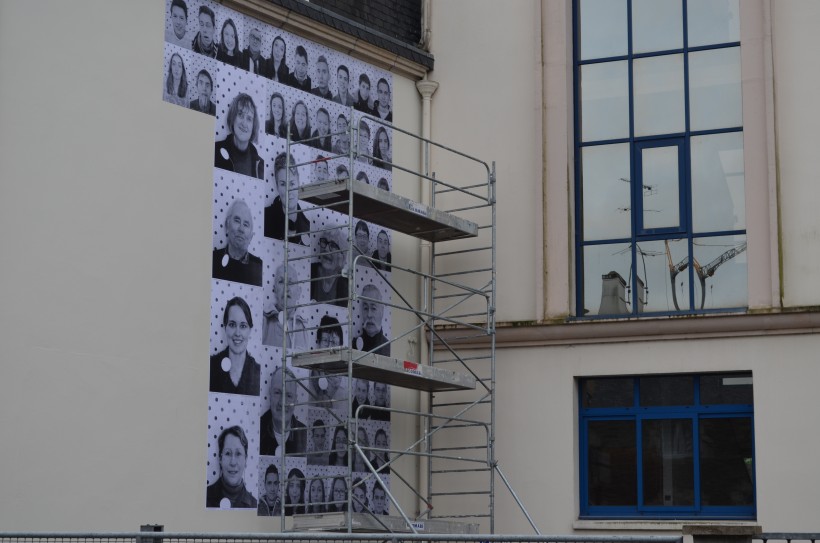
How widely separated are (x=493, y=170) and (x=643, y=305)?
2537 millimetres

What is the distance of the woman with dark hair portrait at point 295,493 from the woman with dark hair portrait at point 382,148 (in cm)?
421

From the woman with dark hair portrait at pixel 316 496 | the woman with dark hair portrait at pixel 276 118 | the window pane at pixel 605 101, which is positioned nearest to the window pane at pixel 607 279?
the window pane at pixel 605 101

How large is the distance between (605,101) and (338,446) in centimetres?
556

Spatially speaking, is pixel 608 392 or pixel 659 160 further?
pixel 659 160

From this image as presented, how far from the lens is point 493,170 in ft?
57.9

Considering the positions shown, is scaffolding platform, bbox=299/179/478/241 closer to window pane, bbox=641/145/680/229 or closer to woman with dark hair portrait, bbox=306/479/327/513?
window pane, bbox=641/145/680/229

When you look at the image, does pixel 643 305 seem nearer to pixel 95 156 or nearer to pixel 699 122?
pixel 699 122

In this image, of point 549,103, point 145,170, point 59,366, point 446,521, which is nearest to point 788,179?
point 549,103

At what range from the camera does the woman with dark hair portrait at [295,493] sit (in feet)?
51.0

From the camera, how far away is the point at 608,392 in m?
17.1

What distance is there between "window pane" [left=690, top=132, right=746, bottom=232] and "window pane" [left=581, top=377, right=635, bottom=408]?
207cm

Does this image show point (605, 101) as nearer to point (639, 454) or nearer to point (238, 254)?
point (639, 454)

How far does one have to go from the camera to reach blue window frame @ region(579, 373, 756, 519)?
1625 centimetres

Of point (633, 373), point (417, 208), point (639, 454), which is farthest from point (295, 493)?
point (633, 373)
